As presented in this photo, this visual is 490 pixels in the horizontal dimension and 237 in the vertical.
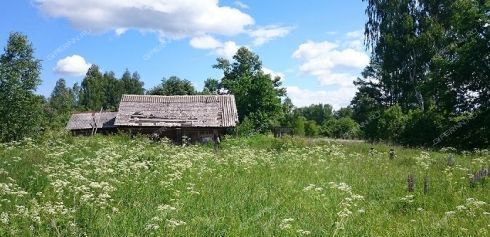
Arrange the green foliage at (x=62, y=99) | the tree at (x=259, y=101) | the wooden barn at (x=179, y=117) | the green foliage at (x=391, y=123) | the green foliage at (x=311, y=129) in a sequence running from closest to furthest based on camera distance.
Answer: the green foliage at (x=391, y=123) → the wooden barn at (x=179, y=117) → the tree at (x=259, y=101) → the green foliage at (x=311, y=129) → the green foliage at (x=62, y=99)

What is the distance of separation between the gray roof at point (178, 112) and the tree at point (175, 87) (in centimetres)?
3379

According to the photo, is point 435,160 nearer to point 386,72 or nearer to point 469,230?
point 469,230

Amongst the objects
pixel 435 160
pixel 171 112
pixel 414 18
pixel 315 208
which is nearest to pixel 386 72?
pixel 414 18

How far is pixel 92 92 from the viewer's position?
90625 mm

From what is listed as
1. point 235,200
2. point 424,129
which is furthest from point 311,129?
point 235,200

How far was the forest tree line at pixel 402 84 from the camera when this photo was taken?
2500 cm

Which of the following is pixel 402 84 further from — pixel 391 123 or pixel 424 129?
pixel 424 129

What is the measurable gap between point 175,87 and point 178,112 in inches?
1472

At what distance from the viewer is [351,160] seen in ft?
44.4

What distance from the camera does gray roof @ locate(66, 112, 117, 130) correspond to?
51.3 meters

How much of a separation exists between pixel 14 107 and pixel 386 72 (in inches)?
1256

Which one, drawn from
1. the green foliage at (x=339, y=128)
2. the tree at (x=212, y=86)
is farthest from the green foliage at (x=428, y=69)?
the tree at (x=212, y=86)

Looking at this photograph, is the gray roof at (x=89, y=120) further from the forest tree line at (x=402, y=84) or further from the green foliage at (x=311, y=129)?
the green foliage at (x=311, y=129)

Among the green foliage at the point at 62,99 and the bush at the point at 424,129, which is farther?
the green foliage at the point at 62,99
